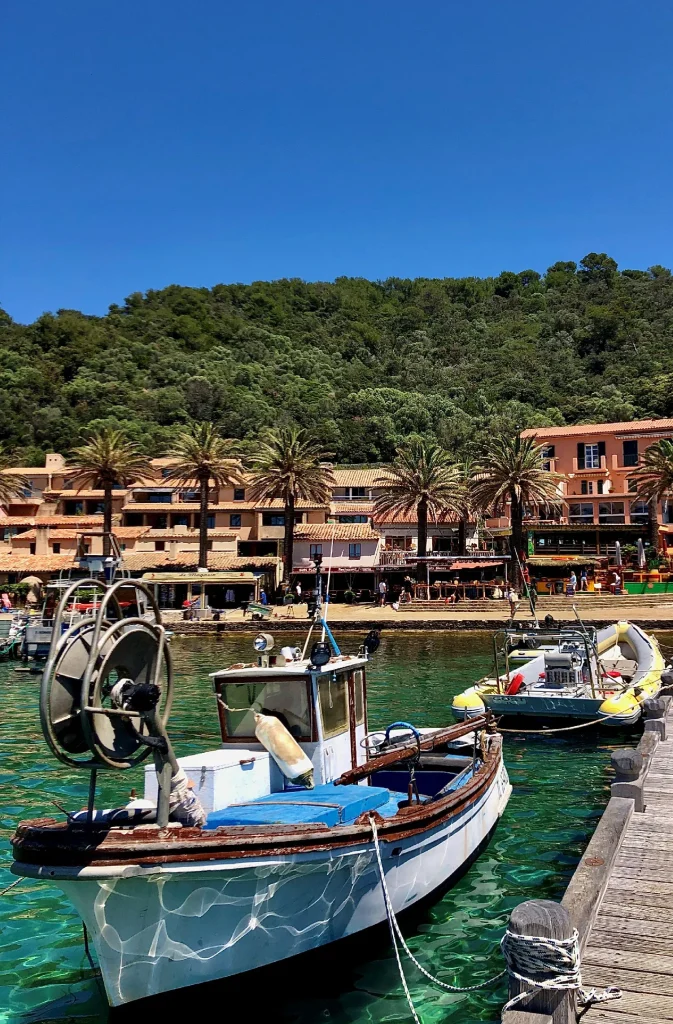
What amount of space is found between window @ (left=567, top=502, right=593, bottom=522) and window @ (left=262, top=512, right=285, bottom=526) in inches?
1031

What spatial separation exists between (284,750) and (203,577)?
171 feet

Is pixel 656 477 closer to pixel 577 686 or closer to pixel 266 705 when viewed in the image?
pixel 577 686

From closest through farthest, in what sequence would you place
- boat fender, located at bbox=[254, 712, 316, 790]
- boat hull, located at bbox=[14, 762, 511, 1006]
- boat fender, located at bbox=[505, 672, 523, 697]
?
1. boat hull, located at bbox=[14, 762, 511, 1006]
2. boat fender, located at bbox=[254, 712, 316, 790]
3. boat fender, located at bbox=[505, 672, 523, 697]

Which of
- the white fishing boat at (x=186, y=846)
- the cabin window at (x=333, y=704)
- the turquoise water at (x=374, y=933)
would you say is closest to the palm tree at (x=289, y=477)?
the turquoise water at (x=374, y=933)

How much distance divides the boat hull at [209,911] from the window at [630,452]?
72.8m

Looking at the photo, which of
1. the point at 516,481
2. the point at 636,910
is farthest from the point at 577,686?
the point at 516,481

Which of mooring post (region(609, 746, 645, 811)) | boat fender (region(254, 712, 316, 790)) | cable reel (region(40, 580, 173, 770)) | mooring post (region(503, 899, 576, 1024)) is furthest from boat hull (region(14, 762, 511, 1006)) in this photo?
mooring post (region(609, 746, 645, 811))

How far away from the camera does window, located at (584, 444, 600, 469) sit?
7700 cm

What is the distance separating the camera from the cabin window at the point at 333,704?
37.2 ft

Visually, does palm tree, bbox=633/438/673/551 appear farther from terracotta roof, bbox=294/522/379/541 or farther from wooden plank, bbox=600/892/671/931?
wooden plank, bbox=600/892/671/931

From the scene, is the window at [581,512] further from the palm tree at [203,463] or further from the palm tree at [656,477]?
the palm tree at [203,463]

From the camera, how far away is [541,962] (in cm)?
620

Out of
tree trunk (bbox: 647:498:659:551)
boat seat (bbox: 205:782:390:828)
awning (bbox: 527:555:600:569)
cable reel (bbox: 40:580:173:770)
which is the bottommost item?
boat seat (bbox: 205:782:390:828)

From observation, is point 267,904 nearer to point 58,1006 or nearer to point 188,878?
point 188,878
